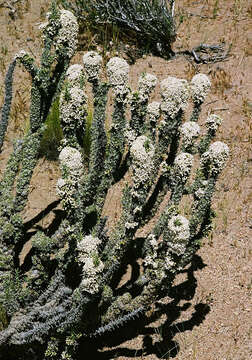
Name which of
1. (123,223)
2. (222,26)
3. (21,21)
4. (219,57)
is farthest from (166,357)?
(21,21)

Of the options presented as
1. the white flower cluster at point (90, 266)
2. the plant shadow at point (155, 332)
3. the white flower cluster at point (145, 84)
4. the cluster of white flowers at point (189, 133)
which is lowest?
the plant shadow at point (155, 332)

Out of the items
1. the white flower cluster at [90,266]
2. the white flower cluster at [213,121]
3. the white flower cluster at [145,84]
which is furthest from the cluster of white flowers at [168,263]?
the white flower cluster at [145,84]

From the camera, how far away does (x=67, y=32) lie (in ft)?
8.54

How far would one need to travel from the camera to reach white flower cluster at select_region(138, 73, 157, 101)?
2643mm

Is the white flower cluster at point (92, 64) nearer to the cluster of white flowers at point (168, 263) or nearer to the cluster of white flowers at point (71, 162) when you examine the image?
the cluster of white flowers at point (71, 162)

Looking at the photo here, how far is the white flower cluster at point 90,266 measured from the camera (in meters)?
2.04

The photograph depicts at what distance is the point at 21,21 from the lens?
6.40m

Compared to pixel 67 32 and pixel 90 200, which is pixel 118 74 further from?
pixel 90 200

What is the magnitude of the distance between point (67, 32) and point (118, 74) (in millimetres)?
424

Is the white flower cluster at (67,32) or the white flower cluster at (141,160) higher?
the white flower cluster at (67,32)

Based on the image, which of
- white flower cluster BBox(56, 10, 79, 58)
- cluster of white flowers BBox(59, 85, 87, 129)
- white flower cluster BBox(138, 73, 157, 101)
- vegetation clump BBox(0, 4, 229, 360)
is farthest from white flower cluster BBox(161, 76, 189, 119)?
white flower cluster BBox(56, 10, 79, 58)

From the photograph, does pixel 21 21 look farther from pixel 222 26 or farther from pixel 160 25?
pixel 222 26

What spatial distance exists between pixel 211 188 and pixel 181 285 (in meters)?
1.09

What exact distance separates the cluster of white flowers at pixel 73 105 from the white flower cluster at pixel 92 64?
147 millimetres
